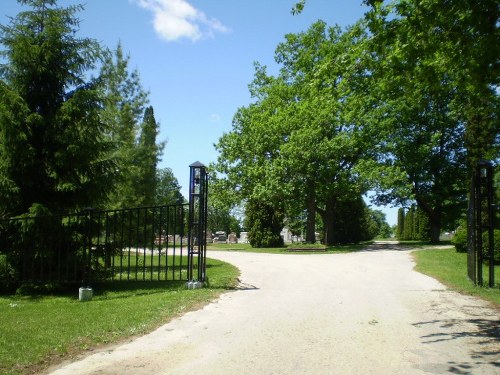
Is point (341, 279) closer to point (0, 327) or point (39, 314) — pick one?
point (39, 314)

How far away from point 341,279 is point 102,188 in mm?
6979

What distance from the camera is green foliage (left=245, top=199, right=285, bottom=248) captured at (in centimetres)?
3634

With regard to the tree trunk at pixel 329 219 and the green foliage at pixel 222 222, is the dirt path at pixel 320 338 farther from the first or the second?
the green foliage at pixel 222 222

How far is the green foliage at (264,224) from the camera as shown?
36.3 m

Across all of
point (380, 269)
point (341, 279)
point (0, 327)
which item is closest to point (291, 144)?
point (380, 269)

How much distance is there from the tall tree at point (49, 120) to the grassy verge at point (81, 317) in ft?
8.47

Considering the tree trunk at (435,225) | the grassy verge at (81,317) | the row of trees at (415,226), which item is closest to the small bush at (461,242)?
the tree trunk at (435,225)

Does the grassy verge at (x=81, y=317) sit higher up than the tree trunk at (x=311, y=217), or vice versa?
the tree trunk at (x=311, y=217)

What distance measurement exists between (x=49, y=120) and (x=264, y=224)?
26.3 meters

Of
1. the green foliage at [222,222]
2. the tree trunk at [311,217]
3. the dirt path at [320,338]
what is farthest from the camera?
the green foliage at [222,222]

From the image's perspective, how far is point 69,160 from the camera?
1168cm

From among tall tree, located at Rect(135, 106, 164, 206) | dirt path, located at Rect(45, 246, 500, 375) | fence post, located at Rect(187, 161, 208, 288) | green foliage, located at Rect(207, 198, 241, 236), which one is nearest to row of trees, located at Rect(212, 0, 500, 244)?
tall tree, located at Rect(135, 106, 164, 206)

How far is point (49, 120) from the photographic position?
11789 millimetres

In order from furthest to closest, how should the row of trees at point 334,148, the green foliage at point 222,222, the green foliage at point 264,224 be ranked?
the green foliage at point 222,222 < the green foliage at point 264,224 < the row of trees at point 334,148
